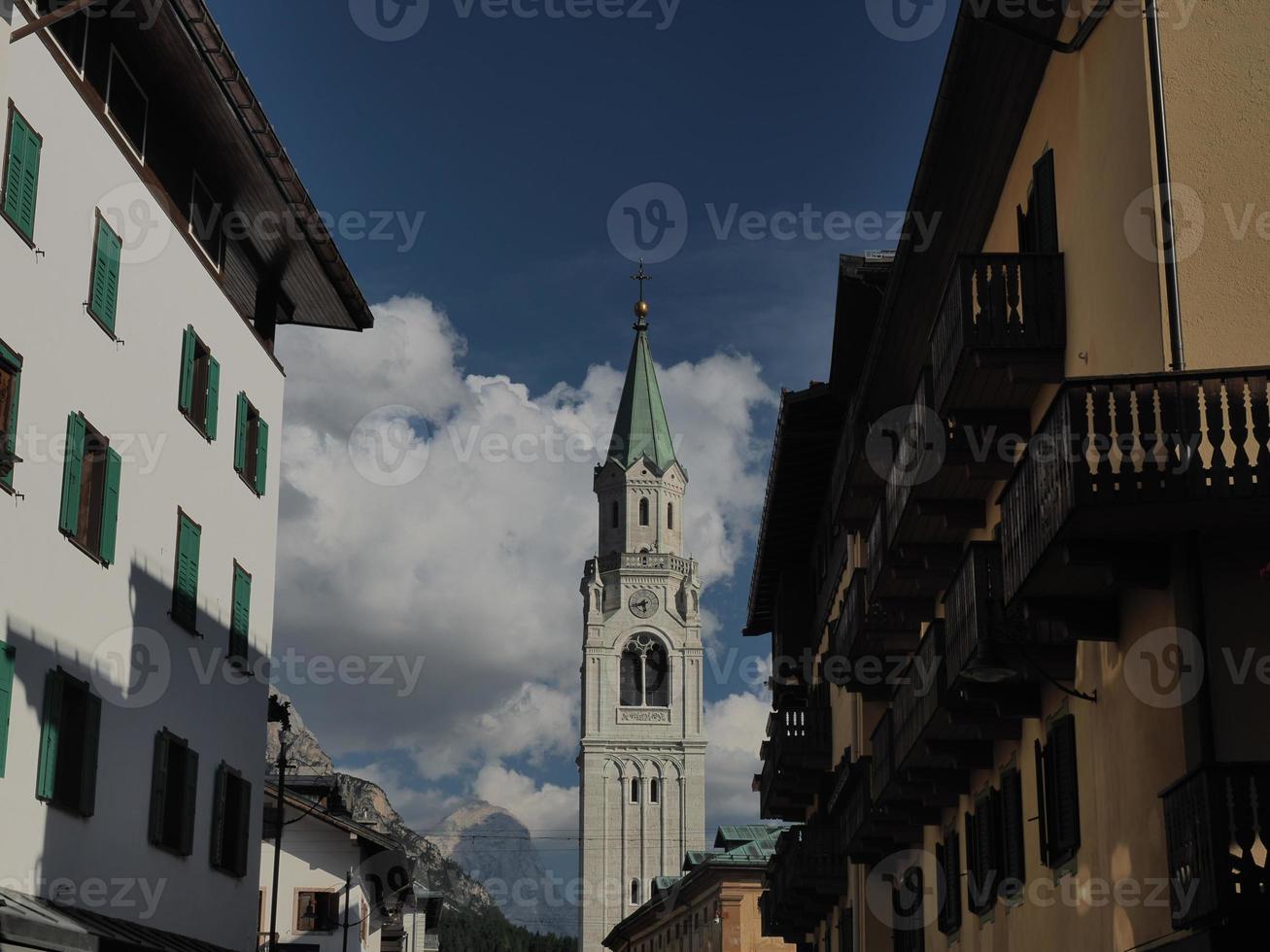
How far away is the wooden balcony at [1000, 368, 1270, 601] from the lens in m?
15.1

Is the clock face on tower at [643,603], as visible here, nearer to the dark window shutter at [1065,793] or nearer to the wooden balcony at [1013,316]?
the dark window shutter at [1065,793]

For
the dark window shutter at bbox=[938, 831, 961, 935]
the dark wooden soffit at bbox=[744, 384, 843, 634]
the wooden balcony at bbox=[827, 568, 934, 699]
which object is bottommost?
the dark window shutter at bbox=[938, 831, 961, 935]

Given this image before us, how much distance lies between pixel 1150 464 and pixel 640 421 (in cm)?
14746

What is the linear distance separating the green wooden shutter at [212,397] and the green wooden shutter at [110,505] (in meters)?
4.52

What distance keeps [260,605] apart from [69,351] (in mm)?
10812

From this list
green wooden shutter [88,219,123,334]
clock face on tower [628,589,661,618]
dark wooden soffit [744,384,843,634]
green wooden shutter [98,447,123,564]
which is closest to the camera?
green wooden shutter [88,219,123,334]

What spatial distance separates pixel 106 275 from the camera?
1004 inches

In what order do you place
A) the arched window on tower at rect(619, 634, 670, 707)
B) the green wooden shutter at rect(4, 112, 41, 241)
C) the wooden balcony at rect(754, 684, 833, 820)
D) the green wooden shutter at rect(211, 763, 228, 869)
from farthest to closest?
the arched window on tower at rect(619, 634, 670, 707) → the wooden balcony at rect(754, 684, 833, 820) → the green wooden shutter at rect(211, 763, 228, 869) → the green wooden shutter at rect(4, 112, 41, 241)

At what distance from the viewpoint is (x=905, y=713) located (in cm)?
2519

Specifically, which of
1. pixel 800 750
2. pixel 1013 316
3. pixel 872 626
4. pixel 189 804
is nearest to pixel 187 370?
pixel 189 804

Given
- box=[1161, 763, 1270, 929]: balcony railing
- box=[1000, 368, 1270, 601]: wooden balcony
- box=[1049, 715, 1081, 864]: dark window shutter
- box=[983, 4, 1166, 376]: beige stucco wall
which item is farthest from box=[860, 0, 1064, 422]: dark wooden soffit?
box=[1161, 763, 1270, 929]: balcony railing

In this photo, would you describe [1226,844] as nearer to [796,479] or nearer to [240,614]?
[240,614]

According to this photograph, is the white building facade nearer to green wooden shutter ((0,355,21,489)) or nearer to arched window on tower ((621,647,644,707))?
green wooden shutter ((0,355,21,489))

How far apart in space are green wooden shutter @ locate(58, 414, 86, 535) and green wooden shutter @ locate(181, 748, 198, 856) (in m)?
6.14
